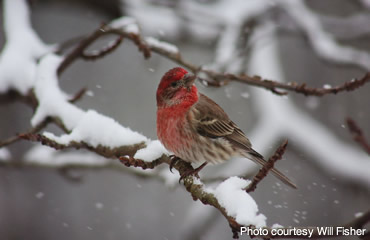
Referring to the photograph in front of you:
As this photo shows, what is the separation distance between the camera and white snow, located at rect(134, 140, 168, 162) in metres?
2.92

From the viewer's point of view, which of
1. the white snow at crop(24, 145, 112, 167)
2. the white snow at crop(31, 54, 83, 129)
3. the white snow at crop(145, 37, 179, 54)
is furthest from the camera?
the white snow at crop(24, 145, 112, 167)

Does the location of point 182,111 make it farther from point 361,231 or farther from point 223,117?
point 361,231

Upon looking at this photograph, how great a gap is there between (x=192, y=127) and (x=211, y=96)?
6.15 meters

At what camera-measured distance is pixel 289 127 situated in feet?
22.5

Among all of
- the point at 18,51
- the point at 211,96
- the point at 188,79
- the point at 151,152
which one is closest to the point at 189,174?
the point at 151,152

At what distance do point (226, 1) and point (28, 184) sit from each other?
5243 mm

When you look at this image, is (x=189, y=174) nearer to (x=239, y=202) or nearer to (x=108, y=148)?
(x=108, y=148)

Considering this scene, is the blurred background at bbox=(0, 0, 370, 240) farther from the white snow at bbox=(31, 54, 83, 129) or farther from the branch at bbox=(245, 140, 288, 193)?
the branch at bbox=(245, 140, 288, 193)

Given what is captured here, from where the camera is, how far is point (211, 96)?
9672 mm

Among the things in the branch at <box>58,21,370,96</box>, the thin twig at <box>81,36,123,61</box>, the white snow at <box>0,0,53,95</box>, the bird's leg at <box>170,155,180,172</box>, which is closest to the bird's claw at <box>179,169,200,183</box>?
the bird's leg at <box>170,155,180,172</box>

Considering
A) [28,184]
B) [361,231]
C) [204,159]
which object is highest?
[28,184]

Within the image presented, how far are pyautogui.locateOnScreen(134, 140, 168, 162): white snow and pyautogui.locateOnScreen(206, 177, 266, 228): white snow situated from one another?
567 millimetres

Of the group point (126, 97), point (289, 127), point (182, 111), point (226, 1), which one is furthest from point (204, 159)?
point (126, 97)

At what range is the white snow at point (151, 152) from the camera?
2.92 metres
